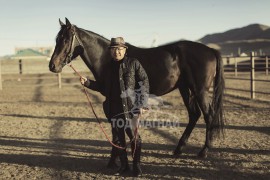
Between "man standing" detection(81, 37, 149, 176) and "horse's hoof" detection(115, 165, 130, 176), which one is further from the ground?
"man standing" detection(81, 37, 149, 176)

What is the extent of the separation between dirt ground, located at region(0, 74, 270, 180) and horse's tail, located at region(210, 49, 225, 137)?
1.27 feet

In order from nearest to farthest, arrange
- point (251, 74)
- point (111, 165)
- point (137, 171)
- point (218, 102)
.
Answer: point (137, 171), point (111, 165), point (218, 102), point (251, 74)

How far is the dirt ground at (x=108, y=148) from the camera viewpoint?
148 inches

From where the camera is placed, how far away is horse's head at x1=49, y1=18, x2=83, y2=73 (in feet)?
12.9

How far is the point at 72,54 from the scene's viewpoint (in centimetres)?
405

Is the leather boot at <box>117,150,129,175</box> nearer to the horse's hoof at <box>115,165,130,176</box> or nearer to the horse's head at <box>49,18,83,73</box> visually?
the horse's hoof at <box>115,165,130,176</box>

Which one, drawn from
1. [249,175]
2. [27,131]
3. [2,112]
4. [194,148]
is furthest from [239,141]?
[2,112]

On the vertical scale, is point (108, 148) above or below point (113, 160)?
below

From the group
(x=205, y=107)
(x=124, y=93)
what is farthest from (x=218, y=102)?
(x=124, y=93)

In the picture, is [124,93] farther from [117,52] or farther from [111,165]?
[111,165]

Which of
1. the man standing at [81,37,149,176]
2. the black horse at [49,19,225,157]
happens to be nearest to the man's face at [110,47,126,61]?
the man standing at [81,37,149,176]

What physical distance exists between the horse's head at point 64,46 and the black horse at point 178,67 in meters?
0.02

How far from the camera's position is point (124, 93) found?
3430 mm

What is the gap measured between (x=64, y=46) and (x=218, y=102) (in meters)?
2.42
